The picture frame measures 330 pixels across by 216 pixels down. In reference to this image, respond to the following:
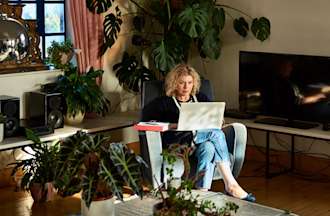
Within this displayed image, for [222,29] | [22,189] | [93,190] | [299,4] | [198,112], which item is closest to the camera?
[93,190]

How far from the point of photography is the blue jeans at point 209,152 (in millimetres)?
4008

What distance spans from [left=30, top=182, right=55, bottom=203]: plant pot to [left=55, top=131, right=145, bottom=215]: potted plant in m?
1.51

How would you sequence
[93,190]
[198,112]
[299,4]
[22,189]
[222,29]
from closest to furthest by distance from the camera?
[93,190], [198,112], [22,189], [299,4], [222,29]

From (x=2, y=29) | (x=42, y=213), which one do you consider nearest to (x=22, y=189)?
(x=42, y=213)

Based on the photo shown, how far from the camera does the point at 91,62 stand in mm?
5281

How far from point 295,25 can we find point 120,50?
1619mm

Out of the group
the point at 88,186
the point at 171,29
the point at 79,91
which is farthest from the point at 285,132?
the point at 88,186

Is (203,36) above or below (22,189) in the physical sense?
above

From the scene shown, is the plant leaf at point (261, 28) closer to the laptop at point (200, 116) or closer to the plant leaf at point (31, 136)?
the laptop at point (200, 116)

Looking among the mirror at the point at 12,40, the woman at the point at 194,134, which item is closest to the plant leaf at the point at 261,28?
the woman at the point at 194,134

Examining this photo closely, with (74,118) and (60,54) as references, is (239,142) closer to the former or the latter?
(74,118)

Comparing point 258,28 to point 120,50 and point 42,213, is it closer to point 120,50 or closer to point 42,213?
point 120,50

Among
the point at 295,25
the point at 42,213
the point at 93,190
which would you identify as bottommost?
A: the point at 42,213

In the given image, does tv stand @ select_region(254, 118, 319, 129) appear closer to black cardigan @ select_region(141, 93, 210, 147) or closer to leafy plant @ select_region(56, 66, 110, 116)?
black cardigan @ select_region(141, 93, 210, 147)
